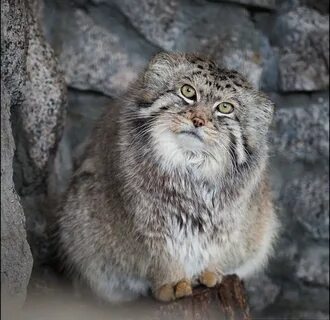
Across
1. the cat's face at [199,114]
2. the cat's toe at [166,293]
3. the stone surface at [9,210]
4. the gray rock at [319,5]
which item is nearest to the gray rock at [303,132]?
the gray rock at [319,5]

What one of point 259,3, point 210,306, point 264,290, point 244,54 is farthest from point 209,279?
point 259,3

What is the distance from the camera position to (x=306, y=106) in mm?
3279

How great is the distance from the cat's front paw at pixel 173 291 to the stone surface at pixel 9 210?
59 centimetres

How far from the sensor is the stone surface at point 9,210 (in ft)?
6.52

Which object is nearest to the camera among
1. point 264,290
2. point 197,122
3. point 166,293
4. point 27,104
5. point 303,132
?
point 197,122

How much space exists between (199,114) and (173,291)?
628mm

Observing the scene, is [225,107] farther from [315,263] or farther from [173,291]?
[315,263]

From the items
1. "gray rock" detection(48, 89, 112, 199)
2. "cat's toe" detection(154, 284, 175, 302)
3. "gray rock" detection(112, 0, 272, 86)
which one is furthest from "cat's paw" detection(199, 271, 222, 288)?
"gray rock" detection(112, 0, 272, 86)

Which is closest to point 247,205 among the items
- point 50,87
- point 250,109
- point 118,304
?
point 250,109

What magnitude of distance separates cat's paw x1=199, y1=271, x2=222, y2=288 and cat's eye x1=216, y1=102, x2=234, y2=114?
0.59 meters

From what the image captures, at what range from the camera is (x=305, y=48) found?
10.6 ft

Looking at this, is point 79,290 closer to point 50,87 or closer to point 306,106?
point 50,87

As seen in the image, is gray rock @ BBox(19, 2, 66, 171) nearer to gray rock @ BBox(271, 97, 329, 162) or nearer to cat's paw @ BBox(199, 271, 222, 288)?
cat's paw @ BBox(199, 271, 222, 288)

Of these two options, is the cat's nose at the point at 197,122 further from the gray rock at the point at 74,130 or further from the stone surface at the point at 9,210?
the gray rock at the point at 74,130
